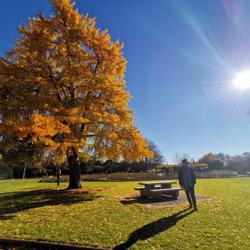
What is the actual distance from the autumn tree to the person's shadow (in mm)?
6654

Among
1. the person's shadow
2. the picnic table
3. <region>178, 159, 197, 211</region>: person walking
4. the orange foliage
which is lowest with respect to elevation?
the person's shadow

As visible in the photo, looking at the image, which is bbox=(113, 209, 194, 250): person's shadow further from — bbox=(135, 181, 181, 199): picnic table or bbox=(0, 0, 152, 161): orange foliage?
bbox=(0, 0, 152, 161): orange foliage

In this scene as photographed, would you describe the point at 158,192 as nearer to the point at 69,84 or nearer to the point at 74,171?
the point at 74,171

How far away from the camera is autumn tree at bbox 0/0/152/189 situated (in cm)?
1328

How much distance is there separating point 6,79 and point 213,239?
12.7 meters

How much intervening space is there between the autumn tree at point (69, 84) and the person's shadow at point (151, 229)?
6654 millimetres

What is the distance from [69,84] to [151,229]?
11.3 metres

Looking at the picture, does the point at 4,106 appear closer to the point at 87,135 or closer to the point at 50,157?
the point at 50,157

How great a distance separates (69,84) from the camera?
51.1 feet

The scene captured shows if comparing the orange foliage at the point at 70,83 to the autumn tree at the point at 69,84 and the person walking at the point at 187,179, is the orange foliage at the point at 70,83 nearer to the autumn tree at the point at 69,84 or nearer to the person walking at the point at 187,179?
the autumn tree at the point at 69,84

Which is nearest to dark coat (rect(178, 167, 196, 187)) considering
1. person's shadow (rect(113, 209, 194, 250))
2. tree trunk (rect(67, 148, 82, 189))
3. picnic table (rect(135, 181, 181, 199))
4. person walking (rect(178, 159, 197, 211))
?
person walking (rect(178, 159, 197, 211))

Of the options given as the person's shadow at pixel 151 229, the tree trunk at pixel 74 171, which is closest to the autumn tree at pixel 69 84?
the tree trunk at pixel 74 171

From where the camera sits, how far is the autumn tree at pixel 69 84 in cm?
1328

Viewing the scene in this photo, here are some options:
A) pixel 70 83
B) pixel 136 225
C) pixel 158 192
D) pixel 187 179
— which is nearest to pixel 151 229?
pixel 136 225
